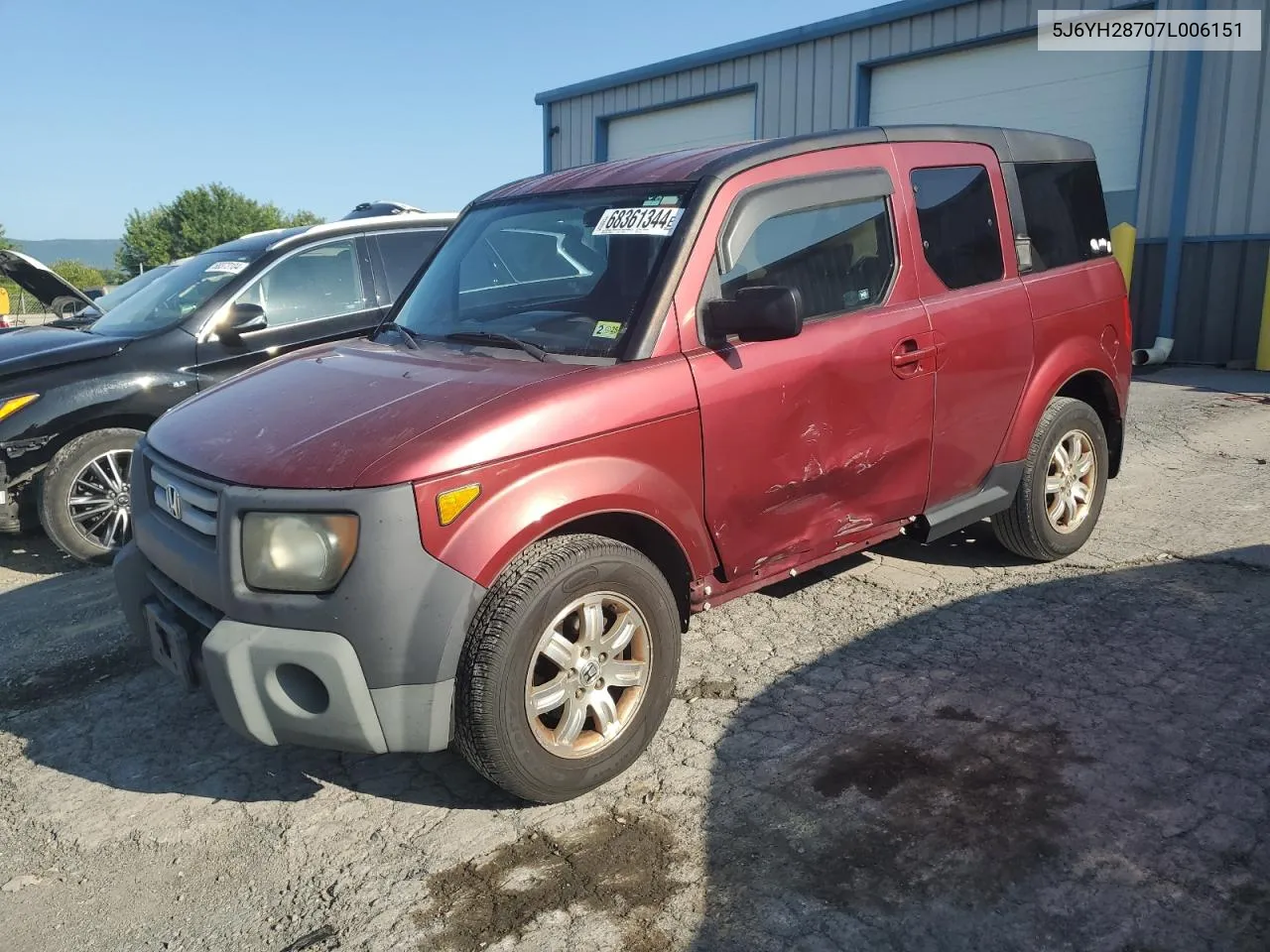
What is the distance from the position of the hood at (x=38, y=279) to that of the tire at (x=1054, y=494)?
625 cm

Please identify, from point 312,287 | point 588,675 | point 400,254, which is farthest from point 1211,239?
point 588,675

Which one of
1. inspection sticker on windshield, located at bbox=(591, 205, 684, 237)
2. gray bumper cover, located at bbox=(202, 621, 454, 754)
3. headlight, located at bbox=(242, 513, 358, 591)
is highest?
inspection sticker on windshield, located at bbox=(591, 205, 684, 237)

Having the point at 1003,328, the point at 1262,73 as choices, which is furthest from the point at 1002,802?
the point at 1262,73

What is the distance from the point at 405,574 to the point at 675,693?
57.4 inches

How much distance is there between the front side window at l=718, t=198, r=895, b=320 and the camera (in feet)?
11.5

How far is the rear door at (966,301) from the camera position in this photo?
400 cm

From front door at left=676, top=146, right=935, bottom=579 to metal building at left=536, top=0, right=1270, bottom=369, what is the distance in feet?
23.4

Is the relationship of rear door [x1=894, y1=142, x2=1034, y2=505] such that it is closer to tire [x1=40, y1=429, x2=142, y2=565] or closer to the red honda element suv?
the red honda element suv

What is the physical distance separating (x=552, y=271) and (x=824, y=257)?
1016 millimetres

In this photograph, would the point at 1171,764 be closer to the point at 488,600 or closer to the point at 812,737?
the point at 812,737

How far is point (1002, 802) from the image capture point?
2855mm

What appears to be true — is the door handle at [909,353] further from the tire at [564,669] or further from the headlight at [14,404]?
the headlight at [14,404]

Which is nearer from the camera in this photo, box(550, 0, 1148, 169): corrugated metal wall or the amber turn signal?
the amber turn signal

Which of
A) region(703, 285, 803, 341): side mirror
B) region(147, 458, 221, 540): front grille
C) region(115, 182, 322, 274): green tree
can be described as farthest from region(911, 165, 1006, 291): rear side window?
region(115, 182, 322, 274): green tree
